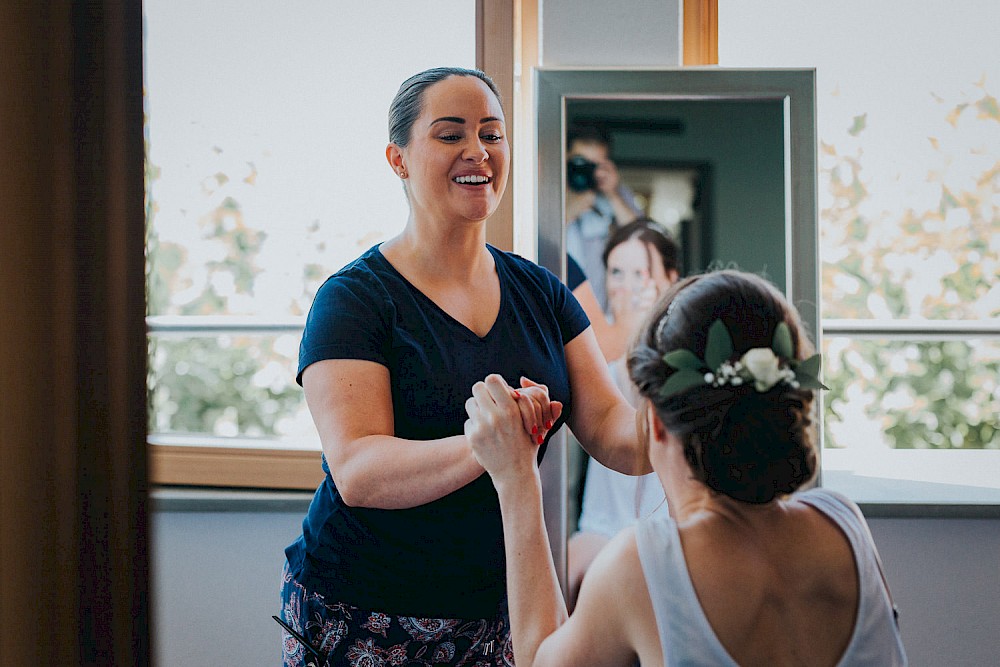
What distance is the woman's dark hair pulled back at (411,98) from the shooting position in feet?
4.42

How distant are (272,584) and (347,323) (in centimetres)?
126

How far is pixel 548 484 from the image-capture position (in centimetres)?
196

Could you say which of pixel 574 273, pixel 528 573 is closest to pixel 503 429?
pixel 528 573

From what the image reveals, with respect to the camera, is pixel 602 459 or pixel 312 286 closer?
pixel 602 459

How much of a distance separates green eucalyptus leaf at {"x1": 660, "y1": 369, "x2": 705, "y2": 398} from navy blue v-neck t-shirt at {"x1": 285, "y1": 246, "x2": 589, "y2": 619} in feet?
1.45

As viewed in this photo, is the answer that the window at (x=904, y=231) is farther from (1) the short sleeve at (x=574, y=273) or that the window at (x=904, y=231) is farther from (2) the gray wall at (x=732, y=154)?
(1) the short sleeve at (x=574, y=273)

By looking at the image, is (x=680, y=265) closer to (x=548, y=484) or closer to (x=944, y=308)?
(x=548, y=484)

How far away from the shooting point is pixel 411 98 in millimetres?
1360

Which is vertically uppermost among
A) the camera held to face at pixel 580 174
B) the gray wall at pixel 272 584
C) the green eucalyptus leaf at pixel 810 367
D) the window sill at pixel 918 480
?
the camera held to face at pixel 580 174

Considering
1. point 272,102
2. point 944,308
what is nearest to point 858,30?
point 944,308

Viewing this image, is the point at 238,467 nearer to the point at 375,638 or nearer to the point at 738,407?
the point at 375,638

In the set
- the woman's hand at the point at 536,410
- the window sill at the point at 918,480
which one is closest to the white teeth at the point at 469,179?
the woman's hand at the point at 536,410

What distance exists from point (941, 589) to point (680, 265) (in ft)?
3.71

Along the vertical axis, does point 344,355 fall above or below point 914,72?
below
